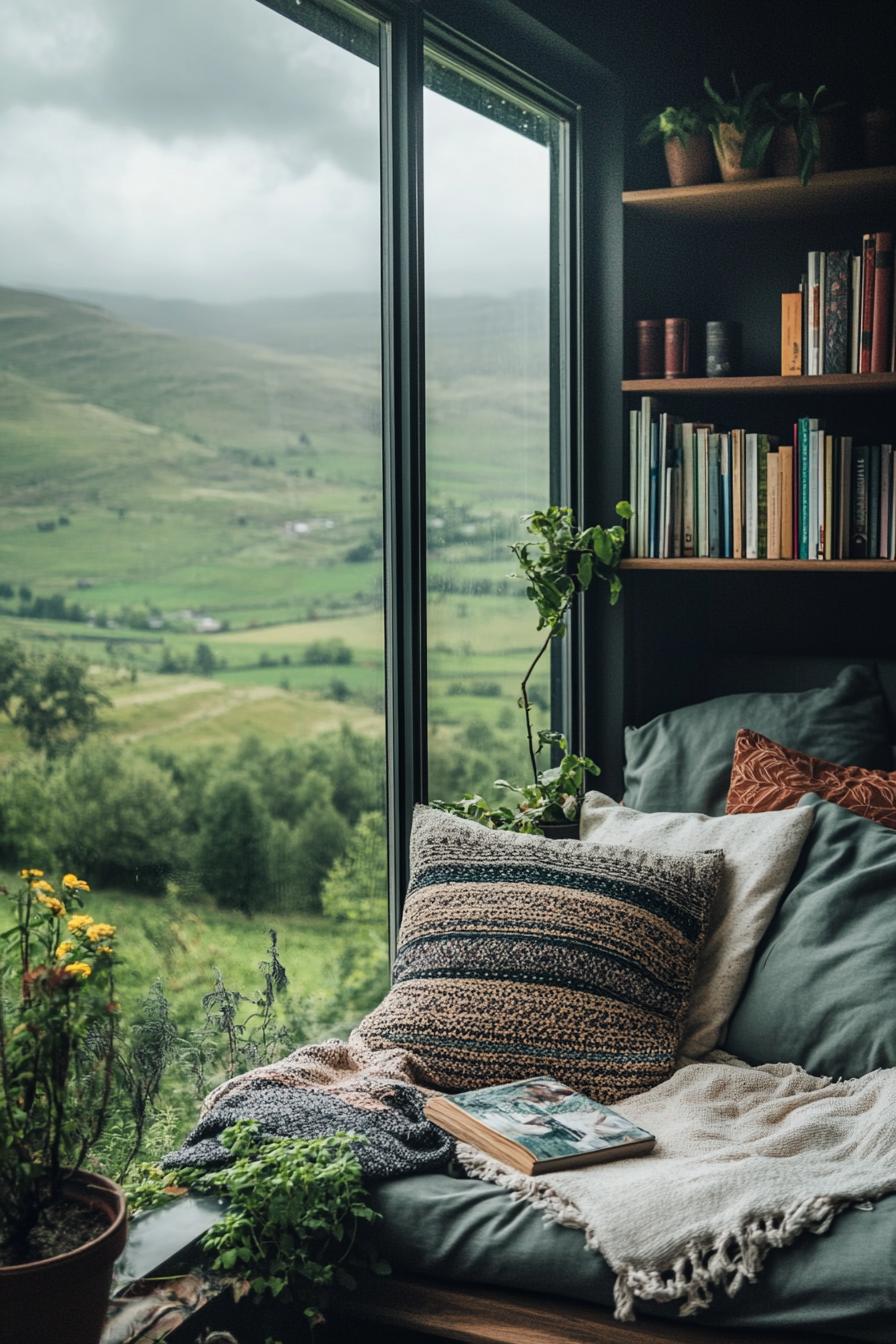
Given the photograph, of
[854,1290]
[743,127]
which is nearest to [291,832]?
[854,1290]

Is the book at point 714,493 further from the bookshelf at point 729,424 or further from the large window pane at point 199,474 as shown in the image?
the large window pane at point 199,474

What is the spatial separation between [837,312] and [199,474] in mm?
1537

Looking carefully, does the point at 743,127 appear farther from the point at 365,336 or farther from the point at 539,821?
the point at 539,821

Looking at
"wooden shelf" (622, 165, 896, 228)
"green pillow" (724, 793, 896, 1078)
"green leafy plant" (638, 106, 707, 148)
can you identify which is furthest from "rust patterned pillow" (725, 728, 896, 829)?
"green leafy plant" (638, 106, 707, 148)

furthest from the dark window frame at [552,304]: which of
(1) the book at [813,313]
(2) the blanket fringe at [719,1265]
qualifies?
(2) the blanket fringe at [719,1265]

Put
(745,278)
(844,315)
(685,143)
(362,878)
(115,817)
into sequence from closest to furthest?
(115,817), (362,878), (844,315), (685,143), (745,278)

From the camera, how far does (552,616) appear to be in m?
2.86

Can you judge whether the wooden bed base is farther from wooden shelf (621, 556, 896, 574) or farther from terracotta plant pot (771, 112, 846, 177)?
terracotta plant pot (771, 112, 846, 177)

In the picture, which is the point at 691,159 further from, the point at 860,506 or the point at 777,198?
the point at 860,506

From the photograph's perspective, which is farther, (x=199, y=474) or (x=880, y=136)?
(x=880, y=136)

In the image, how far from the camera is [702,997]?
7.03 feet

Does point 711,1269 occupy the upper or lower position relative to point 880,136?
lower

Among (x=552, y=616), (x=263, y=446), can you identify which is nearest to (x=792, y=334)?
(x=552, y=616)

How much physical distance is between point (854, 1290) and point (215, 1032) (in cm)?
105
